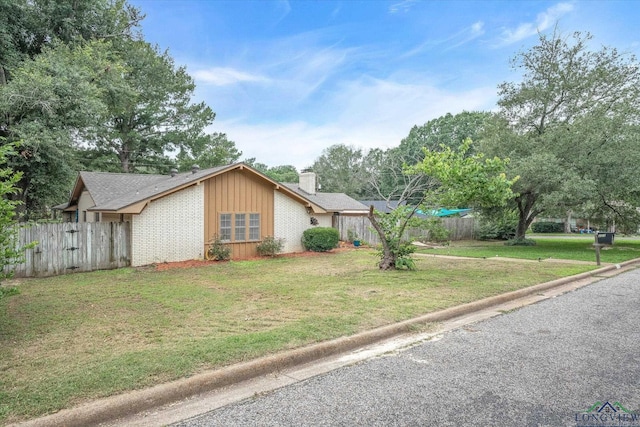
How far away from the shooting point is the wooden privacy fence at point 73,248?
10484mm

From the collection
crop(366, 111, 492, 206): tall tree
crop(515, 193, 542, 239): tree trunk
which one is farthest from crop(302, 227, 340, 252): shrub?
crop(366, 111, 492, 206): tall tree

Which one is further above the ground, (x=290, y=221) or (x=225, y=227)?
(x=290, y=221)

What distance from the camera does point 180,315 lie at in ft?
20.0

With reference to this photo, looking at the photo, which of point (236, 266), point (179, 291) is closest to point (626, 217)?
point (236, 266)

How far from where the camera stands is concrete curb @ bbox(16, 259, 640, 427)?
2.94 m

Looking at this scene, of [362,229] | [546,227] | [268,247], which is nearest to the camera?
[268,247]

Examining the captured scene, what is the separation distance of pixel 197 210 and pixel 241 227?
6.27 ft

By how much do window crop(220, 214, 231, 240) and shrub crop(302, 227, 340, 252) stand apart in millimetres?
3625

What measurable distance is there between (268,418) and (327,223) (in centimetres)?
1824

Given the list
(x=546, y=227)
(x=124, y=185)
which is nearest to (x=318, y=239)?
(x=124, y=185)

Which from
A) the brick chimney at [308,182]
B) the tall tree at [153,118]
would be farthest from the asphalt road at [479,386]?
the tall tree at [153,118]

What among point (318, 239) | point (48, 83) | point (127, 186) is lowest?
point (318, 239)

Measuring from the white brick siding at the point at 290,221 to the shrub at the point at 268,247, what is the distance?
0.68m

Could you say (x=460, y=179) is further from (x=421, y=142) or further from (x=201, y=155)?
(x=421, y=142)
